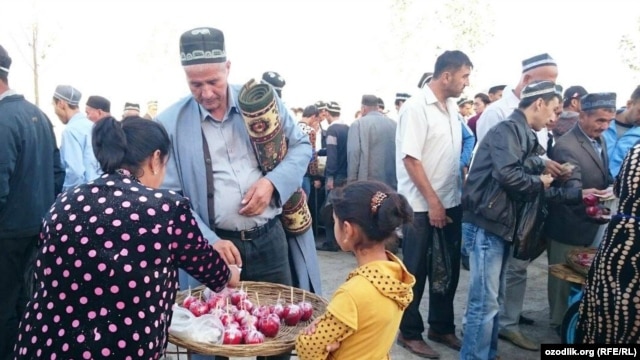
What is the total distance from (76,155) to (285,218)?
337 cm

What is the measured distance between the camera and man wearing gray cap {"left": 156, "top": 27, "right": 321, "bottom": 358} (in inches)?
96.7

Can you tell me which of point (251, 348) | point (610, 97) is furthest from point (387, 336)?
point (610, 97)

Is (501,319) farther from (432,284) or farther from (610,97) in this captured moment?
(610,97)

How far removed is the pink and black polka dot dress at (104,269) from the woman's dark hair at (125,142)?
0.05 meters

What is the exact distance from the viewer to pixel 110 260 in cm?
Result: 168

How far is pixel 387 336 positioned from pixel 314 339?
0.31 metres

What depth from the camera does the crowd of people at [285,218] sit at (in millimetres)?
1712

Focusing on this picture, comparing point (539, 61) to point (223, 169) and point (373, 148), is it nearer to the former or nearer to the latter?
point (373, 148)

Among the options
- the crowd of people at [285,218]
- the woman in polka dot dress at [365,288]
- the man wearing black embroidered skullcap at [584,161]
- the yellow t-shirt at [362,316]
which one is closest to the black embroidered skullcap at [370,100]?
the crowd of people at [285,218]

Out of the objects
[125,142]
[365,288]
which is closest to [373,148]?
[365,288]

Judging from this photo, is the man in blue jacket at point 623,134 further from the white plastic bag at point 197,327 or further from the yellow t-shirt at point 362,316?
the white plastic bag at point 197,327

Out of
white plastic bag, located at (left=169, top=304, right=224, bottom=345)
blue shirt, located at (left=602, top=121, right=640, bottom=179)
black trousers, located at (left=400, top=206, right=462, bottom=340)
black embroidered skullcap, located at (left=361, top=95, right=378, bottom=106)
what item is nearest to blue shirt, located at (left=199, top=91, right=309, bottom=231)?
white plastic bag, located at (left=169, top=304, right=224, bottom=345)

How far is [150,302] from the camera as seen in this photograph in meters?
1.74

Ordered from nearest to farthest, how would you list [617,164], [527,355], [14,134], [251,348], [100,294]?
[100,294] → [251,348] → [14,134] → [527,355] → [617,164]
